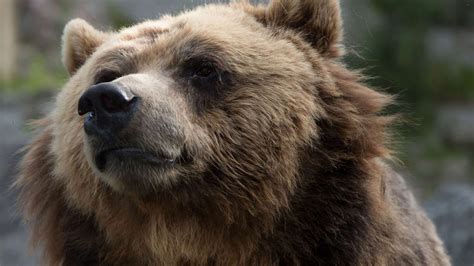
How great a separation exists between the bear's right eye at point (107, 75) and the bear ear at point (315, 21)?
34.7 inches

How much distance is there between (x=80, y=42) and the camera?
514cm

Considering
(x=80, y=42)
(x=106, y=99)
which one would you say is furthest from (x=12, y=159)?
(x=106, y=99)

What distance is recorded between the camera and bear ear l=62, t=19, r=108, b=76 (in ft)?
16.9

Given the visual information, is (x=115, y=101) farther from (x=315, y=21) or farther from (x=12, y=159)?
(x=12, y=159)

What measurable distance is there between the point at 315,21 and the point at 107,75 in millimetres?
1116

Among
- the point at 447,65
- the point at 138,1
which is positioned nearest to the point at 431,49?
the point at 447,65

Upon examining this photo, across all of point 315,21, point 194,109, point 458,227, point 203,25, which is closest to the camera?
point 194,109

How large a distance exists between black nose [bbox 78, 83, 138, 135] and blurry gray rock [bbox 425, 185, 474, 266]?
4.28m

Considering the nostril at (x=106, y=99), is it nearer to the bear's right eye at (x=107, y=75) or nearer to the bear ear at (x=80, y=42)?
the bear's right eye at (x=107, y=75)

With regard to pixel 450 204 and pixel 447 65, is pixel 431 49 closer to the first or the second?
pixel 447 65

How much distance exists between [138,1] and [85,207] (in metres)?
12.6

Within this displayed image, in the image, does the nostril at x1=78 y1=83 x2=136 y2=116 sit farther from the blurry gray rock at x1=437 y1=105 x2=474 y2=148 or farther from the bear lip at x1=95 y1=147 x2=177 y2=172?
the blurry gray rock at x1=437 y1=105 x2=474 y2=148

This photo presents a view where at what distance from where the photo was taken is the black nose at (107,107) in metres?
4.00

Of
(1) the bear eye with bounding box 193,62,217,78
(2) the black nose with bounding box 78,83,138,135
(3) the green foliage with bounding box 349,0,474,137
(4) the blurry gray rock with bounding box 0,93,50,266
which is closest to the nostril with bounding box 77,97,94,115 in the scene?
(2) the black nose with bounding box 78,83,138,135
